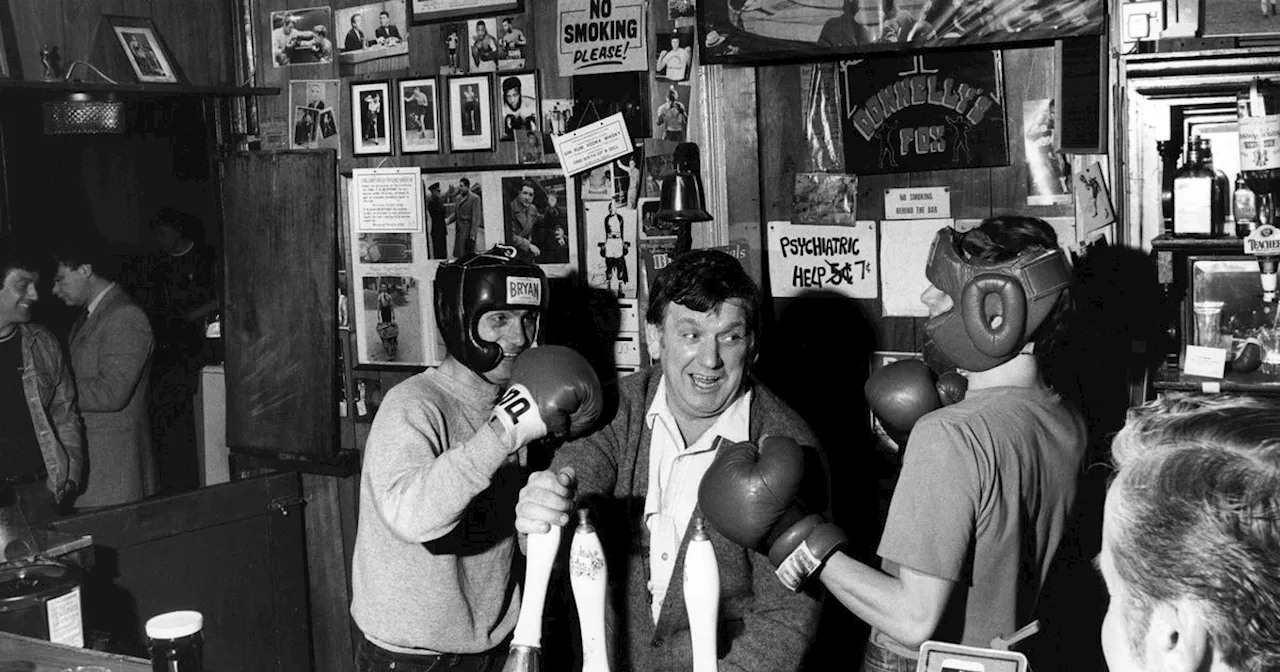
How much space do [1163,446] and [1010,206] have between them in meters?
2.47

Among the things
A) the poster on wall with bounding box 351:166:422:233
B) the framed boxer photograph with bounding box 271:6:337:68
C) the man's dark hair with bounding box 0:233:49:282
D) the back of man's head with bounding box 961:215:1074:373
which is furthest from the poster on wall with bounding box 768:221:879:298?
the man's dark hair with bounding box 0:233:49:282

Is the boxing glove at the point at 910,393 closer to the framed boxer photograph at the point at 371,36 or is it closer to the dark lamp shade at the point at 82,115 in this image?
the framed boxer photograph at the point at 371,36

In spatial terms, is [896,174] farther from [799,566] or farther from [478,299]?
[799,566]

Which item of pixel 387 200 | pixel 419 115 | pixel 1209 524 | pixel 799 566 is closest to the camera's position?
pixel 1209 524

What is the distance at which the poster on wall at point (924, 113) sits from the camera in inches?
151

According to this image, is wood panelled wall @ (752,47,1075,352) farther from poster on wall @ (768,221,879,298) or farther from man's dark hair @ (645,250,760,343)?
man's dark hair @ (645,250,760,343)

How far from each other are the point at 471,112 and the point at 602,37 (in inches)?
24.5

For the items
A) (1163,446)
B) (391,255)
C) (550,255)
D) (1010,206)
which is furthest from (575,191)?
(1163,446)

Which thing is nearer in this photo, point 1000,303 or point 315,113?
point 1000,303

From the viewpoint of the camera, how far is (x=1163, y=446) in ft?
4.86

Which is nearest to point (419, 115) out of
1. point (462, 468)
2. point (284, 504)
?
point (284, 504)

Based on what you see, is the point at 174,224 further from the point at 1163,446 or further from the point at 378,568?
the point at 1163,446

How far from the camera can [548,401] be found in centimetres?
290

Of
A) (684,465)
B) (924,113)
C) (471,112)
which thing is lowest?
(684,465)
